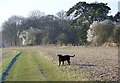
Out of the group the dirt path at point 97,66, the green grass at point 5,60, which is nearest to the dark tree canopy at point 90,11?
the green grass at point 5,60

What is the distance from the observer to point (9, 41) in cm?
12594

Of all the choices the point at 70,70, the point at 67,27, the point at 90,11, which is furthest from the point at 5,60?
the point at 67,27

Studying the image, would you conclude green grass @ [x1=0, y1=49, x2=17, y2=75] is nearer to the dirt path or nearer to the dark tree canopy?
the dirt path

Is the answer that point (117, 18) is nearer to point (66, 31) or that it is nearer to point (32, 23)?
point (66, 31)

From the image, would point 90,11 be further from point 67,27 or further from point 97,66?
point 97,66

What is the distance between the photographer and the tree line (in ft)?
228

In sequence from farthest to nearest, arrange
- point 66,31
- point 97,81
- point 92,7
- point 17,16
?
1. point 17,16
2. point 66,31
3. point 92,7
4. point 97,81

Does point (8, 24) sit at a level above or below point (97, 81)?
above

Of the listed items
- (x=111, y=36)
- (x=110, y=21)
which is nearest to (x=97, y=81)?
(x=111, y=36)

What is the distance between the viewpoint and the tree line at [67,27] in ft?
228

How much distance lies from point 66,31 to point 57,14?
19898 millimetres

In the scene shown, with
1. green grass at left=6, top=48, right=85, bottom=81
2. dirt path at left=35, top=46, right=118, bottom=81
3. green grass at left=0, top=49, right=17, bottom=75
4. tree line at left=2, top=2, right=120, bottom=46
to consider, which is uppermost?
tree line at left=2, top=2, right=120, bottom=46

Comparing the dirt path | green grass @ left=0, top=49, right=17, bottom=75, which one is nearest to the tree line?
green grass @ left=0, top=49, right=17, bottom=75

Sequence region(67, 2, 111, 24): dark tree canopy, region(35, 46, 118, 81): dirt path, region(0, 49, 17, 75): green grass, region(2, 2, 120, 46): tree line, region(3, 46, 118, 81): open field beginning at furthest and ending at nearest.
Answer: region(67, 2, 111, 24): dark tree canopy, region(2, 2, 120, 46): tree line, region(0, 49, 17, 75): green grass, region(3, 46, 118, 81): open field, region(35, 46, 118, 81): dirt path
